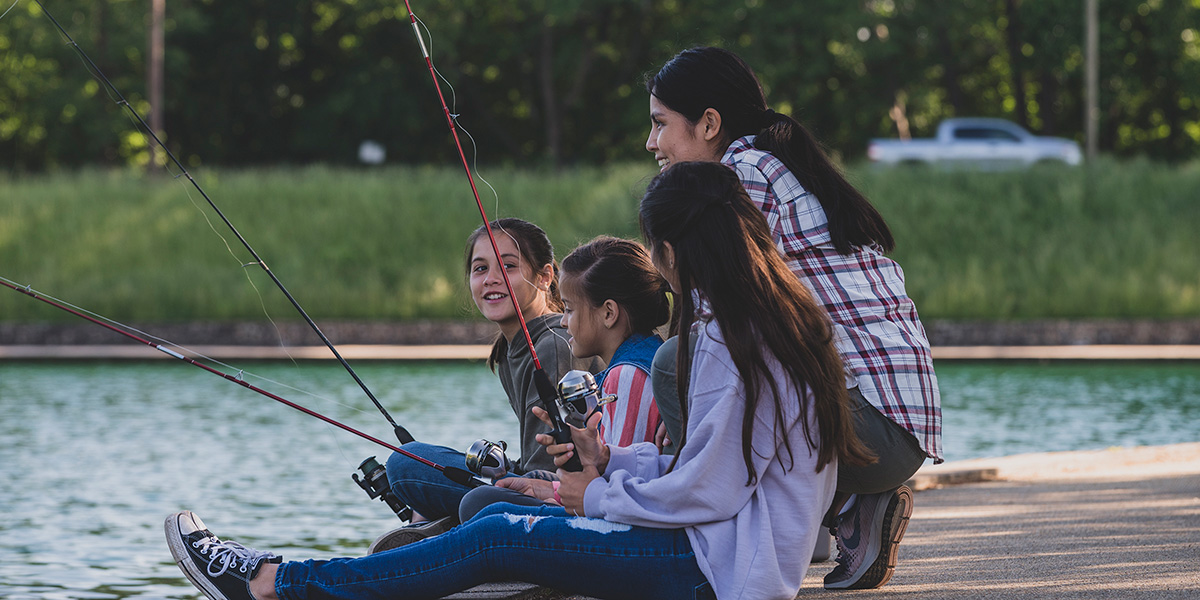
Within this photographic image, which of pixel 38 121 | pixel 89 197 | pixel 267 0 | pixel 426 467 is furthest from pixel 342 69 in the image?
pixel 426 467

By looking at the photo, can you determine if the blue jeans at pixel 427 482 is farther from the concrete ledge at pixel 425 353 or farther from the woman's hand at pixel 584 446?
the concrete ledge at pixel 425 353

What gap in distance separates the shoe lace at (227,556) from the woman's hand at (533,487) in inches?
21.5

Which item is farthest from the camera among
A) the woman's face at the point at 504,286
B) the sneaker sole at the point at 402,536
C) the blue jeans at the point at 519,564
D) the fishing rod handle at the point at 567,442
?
the woman's face at the point at 504,286

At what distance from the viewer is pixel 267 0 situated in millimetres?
35094

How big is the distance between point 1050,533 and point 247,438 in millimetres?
5508

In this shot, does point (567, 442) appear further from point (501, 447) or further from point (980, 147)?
point (980, 147)

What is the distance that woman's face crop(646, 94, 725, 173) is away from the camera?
10.9 feet

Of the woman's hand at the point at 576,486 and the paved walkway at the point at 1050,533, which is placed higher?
the woman's hand at the point at 576,486

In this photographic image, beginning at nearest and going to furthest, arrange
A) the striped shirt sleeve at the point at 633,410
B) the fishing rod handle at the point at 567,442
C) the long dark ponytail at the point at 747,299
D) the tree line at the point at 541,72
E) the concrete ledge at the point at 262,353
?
the long dark ponytail at the point at 747,299 → the fishing rod handle at the point at 567,442 → the striped shirt sleeve at the point at 633,410 → the concrete ledge at the point at 262,353 → the tree line at the point at 541,72

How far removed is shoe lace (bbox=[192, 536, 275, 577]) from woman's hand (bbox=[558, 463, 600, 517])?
62 cm

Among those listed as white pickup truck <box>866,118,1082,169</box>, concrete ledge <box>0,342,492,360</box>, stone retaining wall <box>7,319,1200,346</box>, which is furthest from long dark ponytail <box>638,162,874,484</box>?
white pickup truck <box>866,118,1082,169</box>

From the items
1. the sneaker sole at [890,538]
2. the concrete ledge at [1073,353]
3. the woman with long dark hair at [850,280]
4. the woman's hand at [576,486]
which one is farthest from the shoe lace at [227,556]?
the concrete ledge at [1073,353]

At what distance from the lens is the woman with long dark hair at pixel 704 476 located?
8.52 feet

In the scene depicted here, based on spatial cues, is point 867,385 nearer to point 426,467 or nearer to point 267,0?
point 426,467
